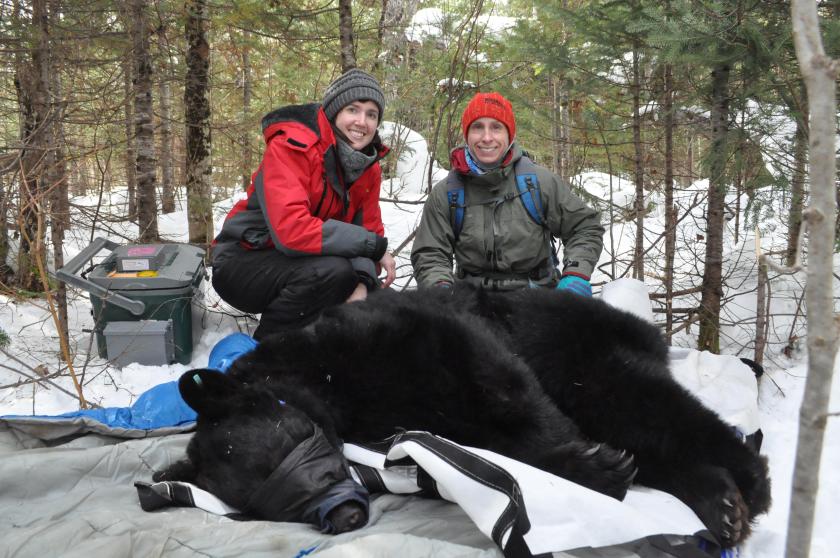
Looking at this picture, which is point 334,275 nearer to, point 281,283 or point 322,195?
point 281,283

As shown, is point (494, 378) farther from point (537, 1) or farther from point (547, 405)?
point (537, 1)

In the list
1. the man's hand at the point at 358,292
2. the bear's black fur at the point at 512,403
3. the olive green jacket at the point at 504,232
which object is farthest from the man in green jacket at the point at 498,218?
the bear's black fur at the point at 512,403

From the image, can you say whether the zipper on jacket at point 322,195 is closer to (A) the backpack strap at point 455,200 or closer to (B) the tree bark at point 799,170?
(A) the backpack strap at point 455,200

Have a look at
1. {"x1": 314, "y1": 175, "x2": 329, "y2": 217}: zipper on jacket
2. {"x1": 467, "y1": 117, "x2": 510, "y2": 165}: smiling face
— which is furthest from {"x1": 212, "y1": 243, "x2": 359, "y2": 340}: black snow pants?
{"x1": 467, "y1": 117, "x2": 510, "y2": 165}: smiling face

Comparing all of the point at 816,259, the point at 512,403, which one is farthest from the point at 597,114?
the point at 816,259

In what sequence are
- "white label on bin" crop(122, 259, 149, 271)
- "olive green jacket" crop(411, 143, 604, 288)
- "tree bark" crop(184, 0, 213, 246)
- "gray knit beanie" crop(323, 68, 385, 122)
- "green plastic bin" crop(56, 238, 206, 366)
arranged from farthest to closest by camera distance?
1. "tree bark" crop(184, 0, 213, 246)
2. "white label on bin" crop(122, 259, 149, 271)
3. "green plastic bin" crop(56, 238, 206, 366)
4. "olive green jacket" crop(411, 143, 604, 288)
5. "gray knit beanie" crop(323, 68, 385, 122)

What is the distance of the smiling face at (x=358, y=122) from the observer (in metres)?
3.37

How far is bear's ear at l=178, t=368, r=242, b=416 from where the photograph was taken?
1.81m

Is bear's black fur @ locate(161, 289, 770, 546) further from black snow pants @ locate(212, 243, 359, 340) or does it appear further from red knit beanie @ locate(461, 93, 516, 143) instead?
red knit beanie @ locate(461, 93, 516, 143)

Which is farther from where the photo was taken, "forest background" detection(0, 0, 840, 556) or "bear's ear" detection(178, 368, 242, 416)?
"forest background" detection(0, 0, 840, 556)

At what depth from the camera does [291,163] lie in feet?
10.6

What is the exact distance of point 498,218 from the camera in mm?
3461

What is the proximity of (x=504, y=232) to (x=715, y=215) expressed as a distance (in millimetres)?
1323

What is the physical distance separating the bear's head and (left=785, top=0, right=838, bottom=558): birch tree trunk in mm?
1137
